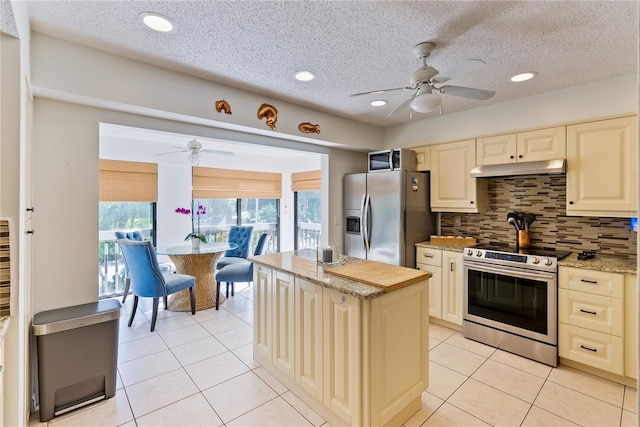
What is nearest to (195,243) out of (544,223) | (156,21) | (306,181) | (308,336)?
(308,336)

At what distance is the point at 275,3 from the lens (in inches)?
63.8

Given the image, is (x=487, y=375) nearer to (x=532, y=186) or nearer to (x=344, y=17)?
(x=532, y=186)

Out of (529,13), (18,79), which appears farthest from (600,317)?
(18,79)

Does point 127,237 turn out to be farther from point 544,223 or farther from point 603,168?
point 603,168

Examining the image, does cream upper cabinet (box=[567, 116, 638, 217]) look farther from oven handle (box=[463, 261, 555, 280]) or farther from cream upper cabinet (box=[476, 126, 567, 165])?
oven handle (box=[463, 261, 555, 280])

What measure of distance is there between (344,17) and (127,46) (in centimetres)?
149

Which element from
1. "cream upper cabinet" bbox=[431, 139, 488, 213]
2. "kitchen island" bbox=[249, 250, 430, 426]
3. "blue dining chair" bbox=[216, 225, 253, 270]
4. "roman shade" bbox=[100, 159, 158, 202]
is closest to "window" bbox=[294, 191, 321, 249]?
"blue dining chair" bbox=[216, 225, 253, 270]

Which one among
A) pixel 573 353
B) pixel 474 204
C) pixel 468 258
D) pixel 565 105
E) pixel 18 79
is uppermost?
pixel 565 105

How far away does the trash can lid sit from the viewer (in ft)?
6.30

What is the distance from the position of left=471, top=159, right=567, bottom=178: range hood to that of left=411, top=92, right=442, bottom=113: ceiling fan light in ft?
5.06

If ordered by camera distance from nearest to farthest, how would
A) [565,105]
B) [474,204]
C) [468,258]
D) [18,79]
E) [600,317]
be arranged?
[18,79]
[600,317]
[565,105]
[468,258]
[474,204]

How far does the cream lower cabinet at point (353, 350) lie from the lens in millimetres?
1715

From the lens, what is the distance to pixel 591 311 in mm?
2428

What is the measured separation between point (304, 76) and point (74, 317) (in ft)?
7.94
